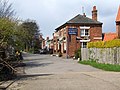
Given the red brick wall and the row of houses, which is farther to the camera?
the red brick wall

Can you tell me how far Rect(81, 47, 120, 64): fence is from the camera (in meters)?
33.6

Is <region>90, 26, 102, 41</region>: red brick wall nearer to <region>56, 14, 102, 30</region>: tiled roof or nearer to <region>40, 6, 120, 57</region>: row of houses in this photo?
<region>40, 6, 120, 57</region>: row of houses

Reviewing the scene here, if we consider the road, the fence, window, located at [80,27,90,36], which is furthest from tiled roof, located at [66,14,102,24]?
the road

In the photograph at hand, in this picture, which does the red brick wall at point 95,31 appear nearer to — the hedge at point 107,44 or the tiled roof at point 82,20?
the tiled roof at point 82,20

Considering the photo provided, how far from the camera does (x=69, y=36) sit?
2534 inches

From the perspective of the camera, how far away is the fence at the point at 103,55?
33594 millimetres

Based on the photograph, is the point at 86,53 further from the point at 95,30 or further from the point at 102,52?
the point at 95,30

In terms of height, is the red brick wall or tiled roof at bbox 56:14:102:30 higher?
tiled roof at bbox 56:14:102:30

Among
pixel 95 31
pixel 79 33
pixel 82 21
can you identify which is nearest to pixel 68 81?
pixel 79 33

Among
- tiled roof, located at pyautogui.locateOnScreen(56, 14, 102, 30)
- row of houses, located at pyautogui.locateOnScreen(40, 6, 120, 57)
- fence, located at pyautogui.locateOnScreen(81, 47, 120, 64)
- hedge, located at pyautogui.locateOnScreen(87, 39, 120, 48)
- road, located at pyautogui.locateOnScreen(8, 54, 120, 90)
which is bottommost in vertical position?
road, located at pyautogui.locateOnScreen(8, 54, 120, 90)

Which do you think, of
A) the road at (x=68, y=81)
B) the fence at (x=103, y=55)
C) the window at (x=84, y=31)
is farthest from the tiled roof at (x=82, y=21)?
the road at (x=68, y=81)

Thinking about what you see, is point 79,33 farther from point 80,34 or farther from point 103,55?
point 103,55

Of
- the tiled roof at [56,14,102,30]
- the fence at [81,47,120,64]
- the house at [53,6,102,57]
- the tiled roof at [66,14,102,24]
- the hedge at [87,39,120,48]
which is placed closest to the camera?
the hedge at [87,39,120,48]

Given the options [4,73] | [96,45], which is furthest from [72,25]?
[4,73]
